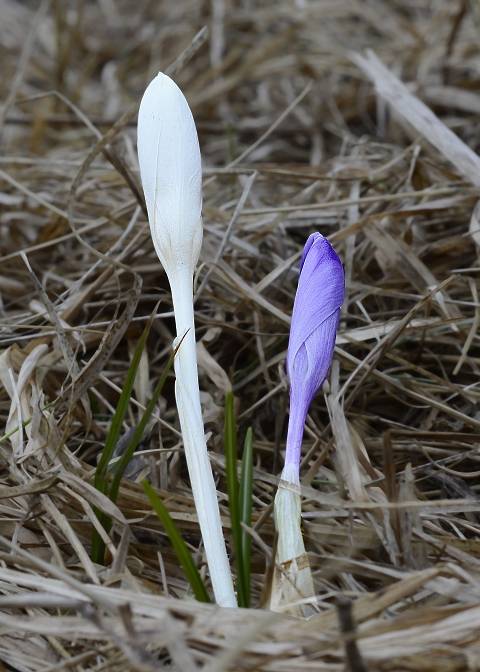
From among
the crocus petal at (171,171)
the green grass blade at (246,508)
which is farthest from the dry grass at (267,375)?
the crocus petal at (171,171)

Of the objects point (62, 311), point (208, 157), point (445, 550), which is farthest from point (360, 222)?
point (208, 157)

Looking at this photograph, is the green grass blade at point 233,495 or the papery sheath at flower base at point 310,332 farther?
the papery sheath at flower base at point 310,332

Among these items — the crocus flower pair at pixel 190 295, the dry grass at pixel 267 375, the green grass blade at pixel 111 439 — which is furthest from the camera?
the green grass blade at pixel 111 439

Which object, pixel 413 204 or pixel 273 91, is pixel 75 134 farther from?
pixel 413 204

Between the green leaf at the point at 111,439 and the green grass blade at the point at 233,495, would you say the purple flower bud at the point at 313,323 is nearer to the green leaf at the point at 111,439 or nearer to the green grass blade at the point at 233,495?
the green grass blade at the point at 233,495

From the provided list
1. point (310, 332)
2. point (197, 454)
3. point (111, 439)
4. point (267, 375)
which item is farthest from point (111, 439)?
point (267, 375)

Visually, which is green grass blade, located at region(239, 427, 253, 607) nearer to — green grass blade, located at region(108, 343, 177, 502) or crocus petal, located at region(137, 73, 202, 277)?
green grass blade, located at region(108, 343, 177, 502)

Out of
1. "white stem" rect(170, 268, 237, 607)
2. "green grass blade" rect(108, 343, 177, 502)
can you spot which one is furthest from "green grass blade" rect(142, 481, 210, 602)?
"green grass blade" rect(108, 343, 177, 502)
